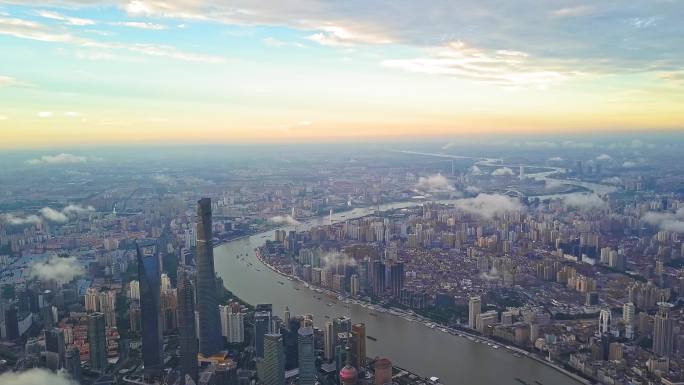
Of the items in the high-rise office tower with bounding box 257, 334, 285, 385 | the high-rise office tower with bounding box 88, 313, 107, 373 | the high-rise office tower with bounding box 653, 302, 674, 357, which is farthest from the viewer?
the high-rise office tower with bounding box 653, 302, 674, 357

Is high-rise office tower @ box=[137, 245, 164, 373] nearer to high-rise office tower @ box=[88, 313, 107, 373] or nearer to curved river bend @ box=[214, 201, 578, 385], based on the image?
high-rise office tower @ box=[88, 313, 107, 373]

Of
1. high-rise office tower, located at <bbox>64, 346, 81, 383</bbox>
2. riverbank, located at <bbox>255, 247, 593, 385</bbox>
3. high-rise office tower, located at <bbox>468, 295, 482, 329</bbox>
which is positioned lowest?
riverbank, located at <bbox>255, 247, 593, 385</bbox>

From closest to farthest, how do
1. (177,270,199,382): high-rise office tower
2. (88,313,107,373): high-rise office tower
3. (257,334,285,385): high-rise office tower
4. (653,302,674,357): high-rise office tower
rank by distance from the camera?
1. (257,334,285,385): high-rise office tower
2. (177,270,199,382): high-rise office tower
3. (88,313,107,373): high-rise office tower
4. (653,302,674,357): high-rise office tower

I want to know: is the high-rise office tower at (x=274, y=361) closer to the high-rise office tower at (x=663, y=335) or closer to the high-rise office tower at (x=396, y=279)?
the high-rise office tower at (x=396, y=279)

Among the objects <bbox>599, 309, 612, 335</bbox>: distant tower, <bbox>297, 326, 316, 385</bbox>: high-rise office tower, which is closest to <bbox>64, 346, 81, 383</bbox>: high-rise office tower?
<bbox>297, 326, 316, 385</bbox>: high-rise office tower

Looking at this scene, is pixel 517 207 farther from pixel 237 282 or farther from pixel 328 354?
pixel 328 354

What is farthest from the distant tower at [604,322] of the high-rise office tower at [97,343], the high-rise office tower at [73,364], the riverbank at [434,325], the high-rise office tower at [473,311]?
the high-rise office tower at [73,364]

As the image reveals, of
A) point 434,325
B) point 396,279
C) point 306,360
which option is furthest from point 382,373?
point 396,279
